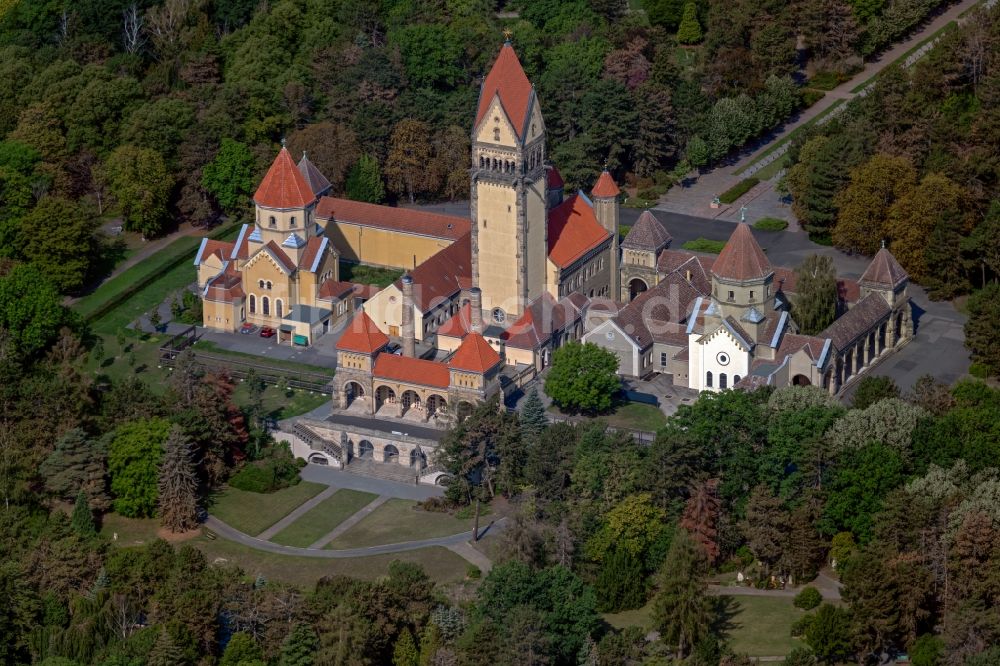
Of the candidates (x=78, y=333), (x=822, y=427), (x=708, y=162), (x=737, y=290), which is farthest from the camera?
(x=708, y=162)

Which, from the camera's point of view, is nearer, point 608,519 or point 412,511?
point 608,519

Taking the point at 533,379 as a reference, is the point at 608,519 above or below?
below

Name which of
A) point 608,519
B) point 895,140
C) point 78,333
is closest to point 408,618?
point 608,519

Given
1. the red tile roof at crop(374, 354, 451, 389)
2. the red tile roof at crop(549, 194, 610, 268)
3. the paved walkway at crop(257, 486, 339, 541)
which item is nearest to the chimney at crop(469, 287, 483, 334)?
the red tile roof at crop(374, 354, 451, 389)

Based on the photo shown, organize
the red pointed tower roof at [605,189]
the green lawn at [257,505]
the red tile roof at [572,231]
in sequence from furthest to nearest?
the red pointed tower roof at [605,189], the red tile roof at [572,231], the green lawn at [257,505]

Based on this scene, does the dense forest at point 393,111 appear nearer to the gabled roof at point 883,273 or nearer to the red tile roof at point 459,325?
the red tile roof at point 459,325

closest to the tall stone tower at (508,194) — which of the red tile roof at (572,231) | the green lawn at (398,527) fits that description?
the red tile roof at (572,231)

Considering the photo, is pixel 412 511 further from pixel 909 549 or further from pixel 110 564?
pixel 909 549
